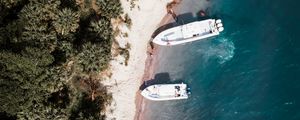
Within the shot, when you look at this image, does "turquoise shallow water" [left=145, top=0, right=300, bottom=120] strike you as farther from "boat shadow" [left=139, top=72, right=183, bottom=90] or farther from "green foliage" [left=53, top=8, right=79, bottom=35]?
"green foliage" [left=53, top=8, right=79, bottom=35]

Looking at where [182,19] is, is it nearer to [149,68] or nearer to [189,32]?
[189,32]

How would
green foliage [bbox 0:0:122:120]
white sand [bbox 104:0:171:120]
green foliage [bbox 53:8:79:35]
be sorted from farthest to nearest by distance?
1. white sand [bbox 104:0:171:120]
2. green foliage [bbox 53:8:79:35]
3. green foliage [bbox 0:0:122:120]

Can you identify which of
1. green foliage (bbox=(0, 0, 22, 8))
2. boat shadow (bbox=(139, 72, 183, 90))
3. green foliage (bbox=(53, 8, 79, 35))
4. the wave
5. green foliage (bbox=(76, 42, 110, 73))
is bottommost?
boat shadow (bbox=(139, 72, 183, 90))

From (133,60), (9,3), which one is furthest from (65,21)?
(133,60)

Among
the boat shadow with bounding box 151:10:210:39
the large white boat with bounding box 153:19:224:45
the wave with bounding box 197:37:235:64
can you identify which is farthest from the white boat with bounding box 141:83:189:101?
the boat shadow with bounding box 151:10:210:39

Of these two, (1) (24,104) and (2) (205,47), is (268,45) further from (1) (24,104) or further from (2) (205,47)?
(1) (24,104)

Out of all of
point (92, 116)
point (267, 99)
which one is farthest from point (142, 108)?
point (267, 99)

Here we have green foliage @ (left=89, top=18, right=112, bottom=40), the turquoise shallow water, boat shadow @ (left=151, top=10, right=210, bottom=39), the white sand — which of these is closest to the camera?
green foliage @ (left=89, top=18, right=112, bottom=40)
